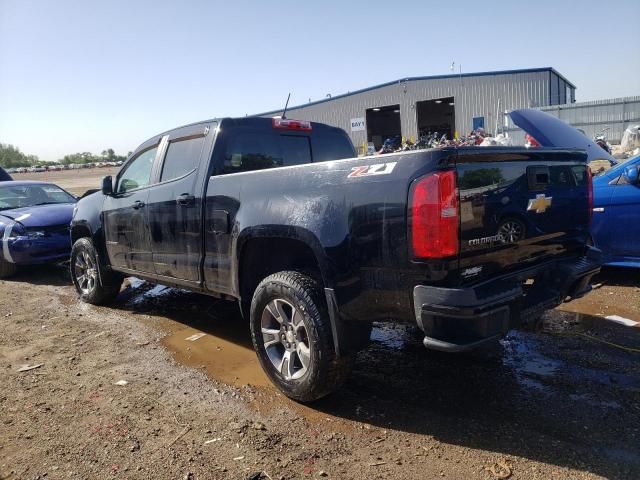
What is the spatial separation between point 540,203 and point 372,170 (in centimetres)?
118

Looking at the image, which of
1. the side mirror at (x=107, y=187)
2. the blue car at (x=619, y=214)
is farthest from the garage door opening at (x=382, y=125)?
the side mirror at (x=107, y=187)

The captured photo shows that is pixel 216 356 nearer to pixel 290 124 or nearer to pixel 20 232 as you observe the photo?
pixel 290 124

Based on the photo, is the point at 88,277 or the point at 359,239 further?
the point at 88,277

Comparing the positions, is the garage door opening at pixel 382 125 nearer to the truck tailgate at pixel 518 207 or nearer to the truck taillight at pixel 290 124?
the truck taillight at pixel 290 124

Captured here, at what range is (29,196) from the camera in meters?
9.10

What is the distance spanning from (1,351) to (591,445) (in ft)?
16.8

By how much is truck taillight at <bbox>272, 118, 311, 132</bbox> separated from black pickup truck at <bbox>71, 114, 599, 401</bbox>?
0.05ft

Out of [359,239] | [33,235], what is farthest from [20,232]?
[359,239]

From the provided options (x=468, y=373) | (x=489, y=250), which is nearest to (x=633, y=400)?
(x=468, y=373)

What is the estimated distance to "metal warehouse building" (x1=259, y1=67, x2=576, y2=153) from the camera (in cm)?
2964

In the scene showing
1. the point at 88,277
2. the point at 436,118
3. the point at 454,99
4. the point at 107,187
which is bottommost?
the point at 88,277

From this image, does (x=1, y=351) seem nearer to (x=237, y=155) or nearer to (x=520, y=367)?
(x=237, y=155)

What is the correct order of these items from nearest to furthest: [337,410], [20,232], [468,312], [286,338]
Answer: [468,312] → [337,410] → [286,338] → [20,232]

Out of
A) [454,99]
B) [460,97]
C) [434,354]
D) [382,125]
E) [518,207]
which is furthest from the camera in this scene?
[382,125]
